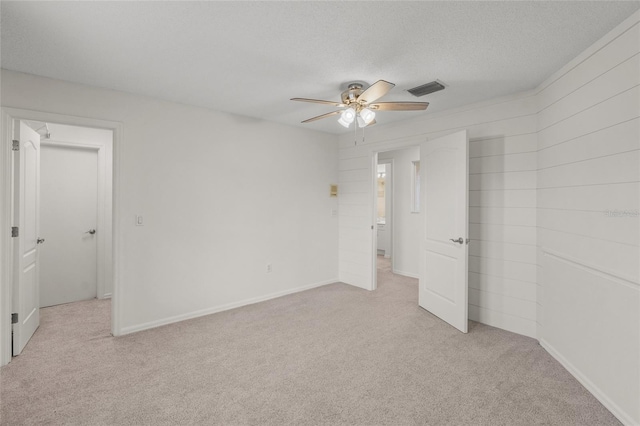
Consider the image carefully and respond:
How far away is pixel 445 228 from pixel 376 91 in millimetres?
1758

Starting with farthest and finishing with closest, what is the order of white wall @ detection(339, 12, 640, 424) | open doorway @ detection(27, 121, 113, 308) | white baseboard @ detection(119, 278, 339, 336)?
open doorway @ detection(27, 121, 113, 308), white baseboard @ detection(119, 278, 339, 336), white wall @ detection(339, 12, 640, 424)

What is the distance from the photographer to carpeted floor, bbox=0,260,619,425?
1960 millimetres

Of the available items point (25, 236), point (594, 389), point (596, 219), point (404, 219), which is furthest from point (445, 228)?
point (25, 236)

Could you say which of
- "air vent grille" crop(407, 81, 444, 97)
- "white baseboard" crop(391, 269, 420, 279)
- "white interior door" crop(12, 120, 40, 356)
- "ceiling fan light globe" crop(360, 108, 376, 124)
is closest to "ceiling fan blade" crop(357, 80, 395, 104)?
"ceiling fan light globe" crop(360, 108, 376, 124)

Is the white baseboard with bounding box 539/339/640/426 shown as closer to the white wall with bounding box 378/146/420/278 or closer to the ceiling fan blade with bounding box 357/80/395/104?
the ceiling fan blade with bounding box 357/80/395/104

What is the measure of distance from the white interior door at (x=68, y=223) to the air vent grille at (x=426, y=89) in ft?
13.8

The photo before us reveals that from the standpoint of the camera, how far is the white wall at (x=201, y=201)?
313 centimetres

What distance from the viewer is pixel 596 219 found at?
2.17 m

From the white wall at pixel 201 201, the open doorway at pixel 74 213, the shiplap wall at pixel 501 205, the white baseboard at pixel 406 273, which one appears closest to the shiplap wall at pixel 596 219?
the shiplap wall at pixel 501 205

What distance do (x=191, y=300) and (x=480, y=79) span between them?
371cm

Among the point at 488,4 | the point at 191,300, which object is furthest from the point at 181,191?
the point at 488,4

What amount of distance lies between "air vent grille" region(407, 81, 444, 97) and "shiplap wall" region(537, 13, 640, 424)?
3.02 ft

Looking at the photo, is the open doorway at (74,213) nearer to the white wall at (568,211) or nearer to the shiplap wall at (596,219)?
the white wall at (568,211)

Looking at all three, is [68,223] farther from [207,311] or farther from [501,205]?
[501,205]
